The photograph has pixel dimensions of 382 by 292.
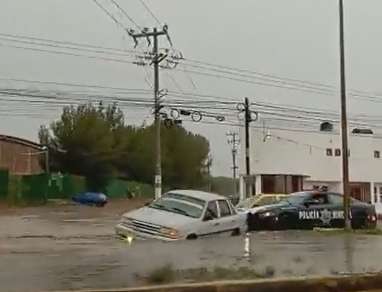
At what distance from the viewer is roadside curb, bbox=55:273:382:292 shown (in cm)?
859

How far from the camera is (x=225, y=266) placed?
38.2 feet

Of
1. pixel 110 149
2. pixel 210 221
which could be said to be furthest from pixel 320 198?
pixel 110 149

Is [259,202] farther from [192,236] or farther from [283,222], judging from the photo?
[192,236]

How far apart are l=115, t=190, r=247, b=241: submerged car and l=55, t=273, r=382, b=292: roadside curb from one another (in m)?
9.32

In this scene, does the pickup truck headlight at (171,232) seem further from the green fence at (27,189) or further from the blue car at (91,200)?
the blue car at (91,200)

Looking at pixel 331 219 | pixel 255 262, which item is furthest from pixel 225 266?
pixel 331 219

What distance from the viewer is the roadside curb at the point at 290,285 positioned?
8587 mm

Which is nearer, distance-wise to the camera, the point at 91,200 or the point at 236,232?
the point at 236,232

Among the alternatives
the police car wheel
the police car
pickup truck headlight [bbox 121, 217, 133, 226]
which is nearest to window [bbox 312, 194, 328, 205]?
the police car

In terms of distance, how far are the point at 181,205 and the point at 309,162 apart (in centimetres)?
4606

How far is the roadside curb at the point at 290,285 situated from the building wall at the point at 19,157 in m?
72.1

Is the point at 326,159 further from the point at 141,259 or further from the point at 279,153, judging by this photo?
the point at 141,259

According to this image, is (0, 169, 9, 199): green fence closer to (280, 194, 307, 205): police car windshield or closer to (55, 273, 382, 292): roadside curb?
(280, 194, 307, 205): police car windshield

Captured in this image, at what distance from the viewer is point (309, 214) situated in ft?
86.9
